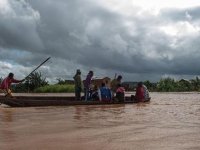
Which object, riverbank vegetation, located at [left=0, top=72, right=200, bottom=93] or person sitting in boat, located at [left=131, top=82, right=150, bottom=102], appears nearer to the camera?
person sitting in boat, located at [left=131, top=82, right=150, bottom=102]

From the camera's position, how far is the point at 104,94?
2039 centimetres

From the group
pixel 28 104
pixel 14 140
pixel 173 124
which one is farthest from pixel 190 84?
pixel 14 140

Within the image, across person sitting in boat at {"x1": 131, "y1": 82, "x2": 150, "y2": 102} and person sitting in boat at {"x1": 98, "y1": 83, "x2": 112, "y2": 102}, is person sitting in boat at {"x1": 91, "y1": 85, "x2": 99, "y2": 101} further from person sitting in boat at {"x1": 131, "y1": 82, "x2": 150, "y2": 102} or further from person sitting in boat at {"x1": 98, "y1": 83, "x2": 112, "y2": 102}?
person sitting in boat at {"x1": 131, "y1": 82, "x2": 150, "y2": 102}

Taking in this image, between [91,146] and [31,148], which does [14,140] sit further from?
[91,146]

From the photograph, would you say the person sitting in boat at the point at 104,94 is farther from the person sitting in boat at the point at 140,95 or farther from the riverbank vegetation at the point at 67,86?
the riverbank vegetation at the point at 67,86

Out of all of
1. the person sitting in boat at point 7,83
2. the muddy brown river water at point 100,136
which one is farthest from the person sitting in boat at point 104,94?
the muddy brown river water at point 100,136

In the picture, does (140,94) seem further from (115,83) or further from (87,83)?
(87,83)

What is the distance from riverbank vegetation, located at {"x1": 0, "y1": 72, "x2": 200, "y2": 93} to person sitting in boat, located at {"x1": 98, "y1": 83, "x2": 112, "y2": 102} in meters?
23.4

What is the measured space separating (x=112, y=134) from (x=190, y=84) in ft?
151

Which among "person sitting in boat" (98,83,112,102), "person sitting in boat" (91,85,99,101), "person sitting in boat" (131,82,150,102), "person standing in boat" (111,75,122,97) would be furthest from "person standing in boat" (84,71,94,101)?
"person sitting in boat" (131,82,150,102)

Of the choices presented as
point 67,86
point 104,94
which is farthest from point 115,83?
point 67,86

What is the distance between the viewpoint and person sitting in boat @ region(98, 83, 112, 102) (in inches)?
800

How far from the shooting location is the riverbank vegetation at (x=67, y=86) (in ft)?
146

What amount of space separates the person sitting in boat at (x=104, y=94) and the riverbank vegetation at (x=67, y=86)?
23.4 meters
